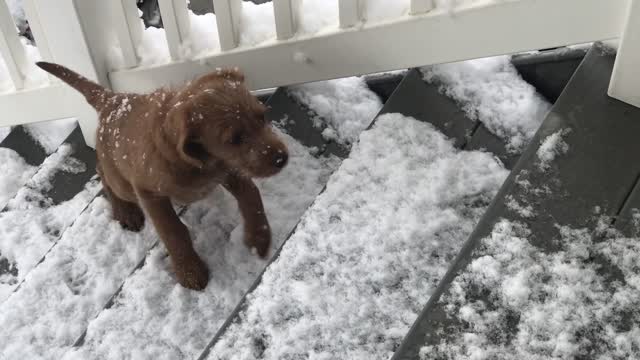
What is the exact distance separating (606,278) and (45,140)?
5.88ft

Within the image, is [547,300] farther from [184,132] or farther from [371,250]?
[184,132]

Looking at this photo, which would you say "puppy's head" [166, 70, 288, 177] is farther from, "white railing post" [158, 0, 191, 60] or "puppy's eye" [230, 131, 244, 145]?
"white railing post" [158, 0, 191, 60]

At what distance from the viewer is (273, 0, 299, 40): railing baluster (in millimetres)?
1759

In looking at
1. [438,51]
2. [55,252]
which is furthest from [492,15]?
[55,252]

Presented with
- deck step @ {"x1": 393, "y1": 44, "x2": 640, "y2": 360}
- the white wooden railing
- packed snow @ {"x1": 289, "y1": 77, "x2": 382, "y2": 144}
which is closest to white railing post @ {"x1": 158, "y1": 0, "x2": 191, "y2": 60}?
the white wooden railing

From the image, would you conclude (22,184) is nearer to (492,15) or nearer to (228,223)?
(228,223)

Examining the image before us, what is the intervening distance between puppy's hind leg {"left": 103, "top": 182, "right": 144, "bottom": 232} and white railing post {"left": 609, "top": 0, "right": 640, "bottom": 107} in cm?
127

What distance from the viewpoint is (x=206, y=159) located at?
151 cm

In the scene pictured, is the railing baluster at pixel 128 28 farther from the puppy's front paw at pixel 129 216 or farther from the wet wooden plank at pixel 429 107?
the wet wooden plank at pixel 429 107

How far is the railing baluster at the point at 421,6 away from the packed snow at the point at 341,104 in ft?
1.08

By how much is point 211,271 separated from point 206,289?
0.06m

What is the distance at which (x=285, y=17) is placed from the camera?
178 cm

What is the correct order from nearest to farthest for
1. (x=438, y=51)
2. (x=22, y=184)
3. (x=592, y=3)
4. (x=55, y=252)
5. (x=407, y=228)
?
(x=407, y=228) → (x=592, y=3) → (x=438, y=51) → (x=55, y=252) → (x=22, y=184)

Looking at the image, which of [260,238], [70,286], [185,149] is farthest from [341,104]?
[70,286]
